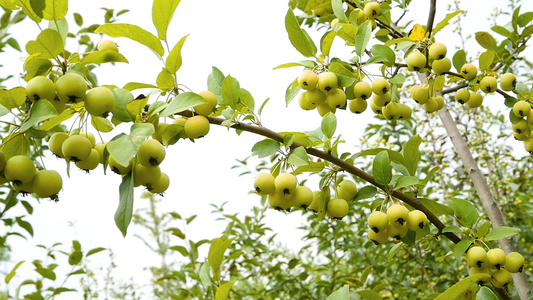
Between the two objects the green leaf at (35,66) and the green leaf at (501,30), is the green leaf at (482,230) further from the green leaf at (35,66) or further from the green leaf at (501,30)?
the green leaf at (35,66)

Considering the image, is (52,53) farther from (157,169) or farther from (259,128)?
(259,128)

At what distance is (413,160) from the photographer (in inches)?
51.2

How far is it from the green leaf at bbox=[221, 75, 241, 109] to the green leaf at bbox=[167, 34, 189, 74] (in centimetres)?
13

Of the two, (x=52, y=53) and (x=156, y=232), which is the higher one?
(x=156, y=232)

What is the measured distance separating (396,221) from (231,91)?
0.57m

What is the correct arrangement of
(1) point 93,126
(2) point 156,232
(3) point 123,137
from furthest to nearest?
1. (2) point 156,232
2. (1) point 93,126
3. (3) point 123,137

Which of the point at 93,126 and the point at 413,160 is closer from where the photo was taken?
the point at 93,126

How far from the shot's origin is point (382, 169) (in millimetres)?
1170

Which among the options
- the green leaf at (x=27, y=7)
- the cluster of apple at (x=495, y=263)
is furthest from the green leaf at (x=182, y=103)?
the cluster of apple at (x=495, y=263)

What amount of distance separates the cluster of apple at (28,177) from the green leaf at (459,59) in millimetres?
1406

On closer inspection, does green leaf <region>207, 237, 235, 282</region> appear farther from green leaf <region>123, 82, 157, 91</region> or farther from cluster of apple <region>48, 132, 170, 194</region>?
green leaf <region>123, 82, 157, 91</region>

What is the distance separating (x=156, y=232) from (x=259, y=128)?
7.03 meters

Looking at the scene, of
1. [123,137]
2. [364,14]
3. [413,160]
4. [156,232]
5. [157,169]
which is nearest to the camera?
[123,137]

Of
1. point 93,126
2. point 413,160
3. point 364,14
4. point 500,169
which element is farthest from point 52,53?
point 500,169
